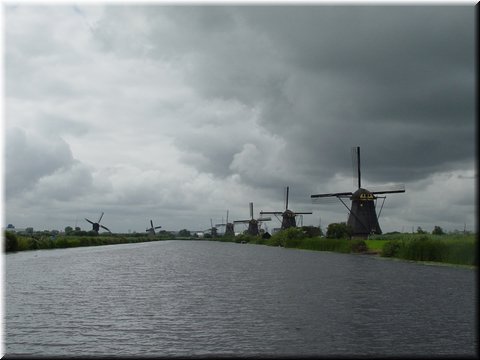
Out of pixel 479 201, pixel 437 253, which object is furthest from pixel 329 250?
pixel 479 201

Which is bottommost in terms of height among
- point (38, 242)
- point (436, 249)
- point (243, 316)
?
point (243, 316)

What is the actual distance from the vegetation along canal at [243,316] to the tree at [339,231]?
4611 centimetres

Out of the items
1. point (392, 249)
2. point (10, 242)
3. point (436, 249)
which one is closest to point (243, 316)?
point (436, 249)

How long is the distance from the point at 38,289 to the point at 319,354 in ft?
70.3

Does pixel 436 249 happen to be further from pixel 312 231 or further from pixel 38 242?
pixel 38 242

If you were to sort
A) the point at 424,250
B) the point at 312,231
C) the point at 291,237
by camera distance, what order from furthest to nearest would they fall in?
the point at 312,231 → the point at 291,237 → the point at 424,250

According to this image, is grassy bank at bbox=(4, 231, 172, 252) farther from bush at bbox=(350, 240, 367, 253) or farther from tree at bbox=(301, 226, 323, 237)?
tree at bbox=(301, 226, 323, 237)

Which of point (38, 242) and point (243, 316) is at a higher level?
point (38, 242)

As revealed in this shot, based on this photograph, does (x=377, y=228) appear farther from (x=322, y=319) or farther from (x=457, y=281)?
(x=322, y=319)

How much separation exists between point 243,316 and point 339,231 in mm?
64251

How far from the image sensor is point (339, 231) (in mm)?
83000

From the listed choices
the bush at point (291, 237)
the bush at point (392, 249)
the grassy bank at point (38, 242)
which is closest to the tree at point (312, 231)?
the bush at point (291, 237)

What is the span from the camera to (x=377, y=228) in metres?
80.7

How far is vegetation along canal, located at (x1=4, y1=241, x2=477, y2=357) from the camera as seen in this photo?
16.1m
